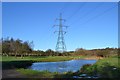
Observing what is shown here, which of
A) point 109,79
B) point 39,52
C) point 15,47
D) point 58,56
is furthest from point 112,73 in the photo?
point 39,52

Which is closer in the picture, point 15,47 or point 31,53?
point 15,47

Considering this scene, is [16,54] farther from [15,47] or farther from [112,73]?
[112,73]

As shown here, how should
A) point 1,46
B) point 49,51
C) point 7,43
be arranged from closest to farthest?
point 1,46 < point 7,43 < point 49,51

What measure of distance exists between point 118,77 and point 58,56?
45.3m

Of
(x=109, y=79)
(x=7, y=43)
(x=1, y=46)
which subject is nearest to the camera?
(x=109, y=79)

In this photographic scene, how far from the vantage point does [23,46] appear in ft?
250

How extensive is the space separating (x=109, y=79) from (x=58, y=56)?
151ft

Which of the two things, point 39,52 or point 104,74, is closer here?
point 104,74

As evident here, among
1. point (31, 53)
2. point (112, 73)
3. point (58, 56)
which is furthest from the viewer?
point (31, 53)

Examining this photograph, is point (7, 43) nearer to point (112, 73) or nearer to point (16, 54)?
point (16, 54)

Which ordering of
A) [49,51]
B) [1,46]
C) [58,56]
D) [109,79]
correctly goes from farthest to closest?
1. [49,51]
2. [1,46]
3. [58,56]
4. [109,79]

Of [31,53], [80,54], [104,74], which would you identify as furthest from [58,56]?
[104,74]

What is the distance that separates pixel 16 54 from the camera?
261 feet

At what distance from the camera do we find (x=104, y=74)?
1841cm
